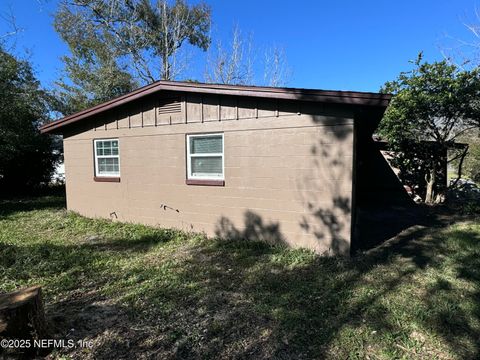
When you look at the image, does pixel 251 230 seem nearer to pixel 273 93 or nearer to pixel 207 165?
pixel 207 165

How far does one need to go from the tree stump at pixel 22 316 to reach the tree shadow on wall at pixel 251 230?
3882mm

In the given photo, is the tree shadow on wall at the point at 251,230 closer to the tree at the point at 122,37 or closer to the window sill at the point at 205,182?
the window sill at the point at 205,182

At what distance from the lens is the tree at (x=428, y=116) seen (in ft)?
29.0

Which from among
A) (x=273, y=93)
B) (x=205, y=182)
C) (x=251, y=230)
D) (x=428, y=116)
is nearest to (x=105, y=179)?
(x=205, y=182)

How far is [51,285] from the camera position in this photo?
169 inches

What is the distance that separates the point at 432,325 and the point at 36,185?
18.6 m

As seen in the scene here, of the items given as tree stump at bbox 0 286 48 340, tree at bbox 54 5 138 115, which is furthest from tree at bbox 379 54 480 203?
tree at bbox 54 5 138 115

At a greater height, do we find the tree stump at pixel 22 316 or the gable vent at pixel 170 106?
the gable vent at pixel 170 106

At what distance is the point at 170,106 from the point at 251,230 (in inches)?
134

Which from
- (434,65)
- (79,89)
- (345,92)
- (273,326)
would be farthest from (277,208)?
(79,89)

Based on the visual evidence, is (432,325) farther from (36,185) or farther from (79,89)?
(79,89)

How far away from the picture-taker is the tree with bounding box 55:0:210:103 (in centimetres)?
1894

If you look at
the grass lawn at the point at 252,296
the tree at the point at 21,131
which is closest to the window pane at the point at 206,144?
the grass lawn at the point at 252,296

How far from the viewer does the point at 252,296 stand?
154 inches
